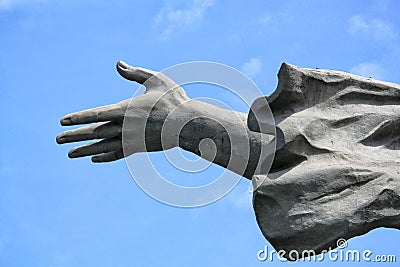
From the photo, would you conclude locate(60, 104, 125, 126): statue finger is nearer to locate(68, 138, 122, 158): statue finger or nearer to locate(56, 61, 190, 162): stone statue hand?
locate(56, 61, 190, 162): stone statue hand

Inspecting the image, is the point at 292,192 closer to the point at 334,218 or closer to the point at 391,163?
the point at 334,218

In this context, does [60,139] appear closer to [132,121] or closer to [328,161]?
[132,121]

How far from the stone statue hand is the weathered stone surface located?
637mm

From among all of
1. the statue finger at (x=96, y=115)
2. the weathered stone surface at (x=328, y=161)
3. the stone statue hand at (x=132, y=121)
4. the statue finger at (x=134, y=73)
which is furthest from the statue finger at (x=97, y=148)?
A: the weathered stone surface at (x=328, y=161)

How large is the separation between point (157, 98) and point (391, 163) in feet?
5.07

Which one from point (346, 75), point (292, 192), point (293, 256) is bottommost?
point (293, 256)

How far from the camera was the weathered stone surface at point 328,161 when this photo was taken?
4.79m

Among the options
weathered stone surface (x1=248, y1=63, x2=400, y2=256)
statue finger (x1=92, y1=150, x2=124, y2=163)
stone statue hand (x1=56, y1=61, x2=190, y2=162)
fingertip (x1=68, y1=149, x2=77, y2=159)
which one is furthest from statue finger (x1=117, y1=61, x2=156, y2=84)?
weathered stone surface (x1=248, y1=63, x2=400, y2=256)

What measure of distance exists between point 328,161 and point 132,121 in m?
1.30

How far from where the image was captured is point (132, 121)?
5348 millimetres

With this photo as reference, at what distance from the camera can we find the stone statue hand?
534 cm

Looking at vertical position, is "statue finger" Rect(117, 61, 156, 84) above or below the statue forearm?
above

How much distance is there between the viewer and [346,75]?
5223 millimetres

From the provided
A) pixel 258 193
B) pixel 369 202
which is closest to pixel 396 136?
pixel 369 202
